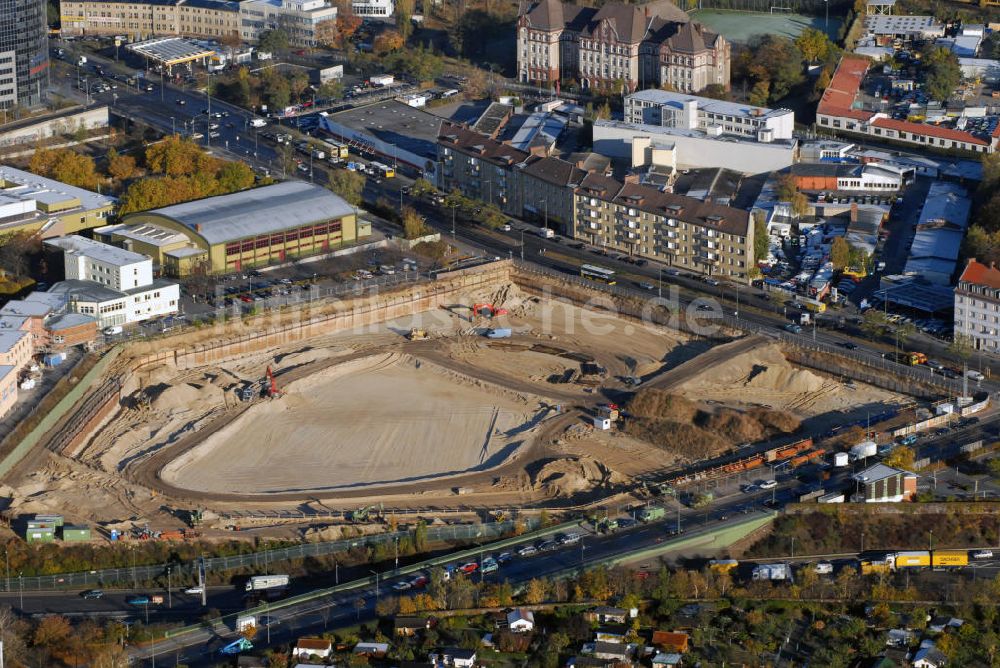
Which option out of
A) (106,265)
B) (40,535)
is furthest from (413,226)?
(40,535)

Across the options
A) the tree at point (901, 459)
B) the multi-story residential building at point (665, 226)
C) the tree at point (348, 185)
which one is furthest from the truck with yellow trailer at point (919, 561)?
the tree at point (348, 185)

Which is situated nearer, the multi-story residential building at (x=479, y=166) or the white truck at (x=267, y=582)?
the white truck at (x=267, y=582)

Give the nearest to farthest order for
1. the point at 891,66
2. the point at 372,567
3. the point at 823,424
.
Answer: the point at 372,567 → the point at 823,424 → the point at 891,66

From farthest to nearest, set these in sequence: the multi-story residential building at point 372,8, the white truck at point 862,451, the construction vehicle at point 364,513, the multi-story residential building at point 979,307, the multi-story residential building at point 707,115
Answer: the multi-story residential building at point 372,8, the multi-story residential building at point 707,115, the multi-story residential building at point 979,307, the white truck at point 862,451, the construction vehicle at point 364,513

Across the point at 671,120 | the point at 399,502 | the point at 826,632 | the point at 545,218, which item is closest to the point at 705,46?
the point at 671,120

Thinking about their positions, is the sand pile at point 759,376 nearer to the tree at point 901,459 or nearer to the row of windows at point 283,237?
the tree at point 901,459

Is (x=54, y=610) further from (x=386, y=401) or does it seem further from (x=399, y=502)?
(x=386, y=401)

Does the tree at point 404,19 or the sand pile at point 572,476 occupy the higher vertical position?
the tree at point 404,19

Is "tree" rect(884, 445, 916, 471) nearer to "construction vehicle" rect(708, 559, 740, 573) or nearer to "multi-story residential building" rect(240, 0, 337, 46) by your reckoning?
"construction vehicle" rect(708, 559, 740, 573)
